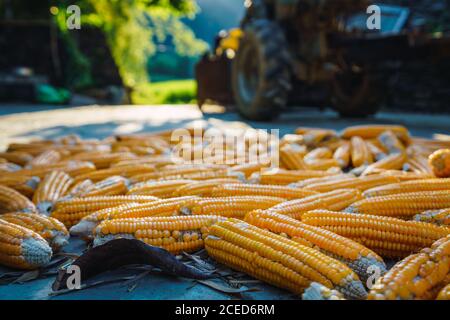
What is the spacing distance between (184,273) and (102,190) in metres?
1.40

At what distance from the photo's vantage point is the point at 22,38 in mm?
18469

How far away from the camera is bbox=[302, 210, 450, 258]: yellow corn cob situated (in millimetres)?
1857

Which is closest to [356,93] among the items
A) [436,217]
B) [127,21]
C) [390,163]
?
[390,163]

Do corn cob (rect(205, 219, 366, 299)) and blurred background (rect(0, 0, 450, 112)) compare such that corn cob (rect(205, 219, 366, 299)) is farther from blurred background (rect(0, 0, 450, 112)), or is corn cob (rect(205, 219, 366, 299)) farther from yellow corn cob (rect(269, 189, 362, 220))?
blurred background (rect(0, 0, 450, 112))

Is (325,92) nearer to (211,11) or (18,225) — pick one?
(18,225)

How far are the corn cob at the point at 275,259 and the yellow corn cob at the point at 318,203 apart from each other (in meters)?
0.36

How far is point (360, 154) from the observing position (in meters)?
4.03

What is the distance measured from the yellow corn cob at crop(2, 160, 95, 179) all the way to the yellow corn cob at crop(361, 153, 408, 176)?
229 cm

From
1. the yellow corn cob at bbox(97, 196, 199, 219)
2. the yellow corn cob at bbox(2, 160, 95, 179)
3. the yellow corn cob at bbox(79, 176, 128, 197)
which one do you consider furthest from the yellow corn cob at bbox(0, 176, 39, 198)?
the yellow corn cob at bbox(97, 196, 199, 219)

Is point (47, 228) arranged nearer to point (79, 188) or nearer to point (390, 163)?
point (79, 188)

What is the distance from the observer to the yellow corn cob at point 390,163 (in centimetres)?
345

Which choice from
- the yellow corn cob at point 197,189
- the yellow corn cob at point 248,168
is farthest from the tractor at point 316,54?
the yellow corn cob at point 197,189

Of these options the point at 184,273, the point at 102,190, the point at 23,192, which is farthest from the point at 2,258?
the point at 23,192

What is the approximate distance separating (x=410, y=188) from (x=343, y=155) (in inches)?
57.9
